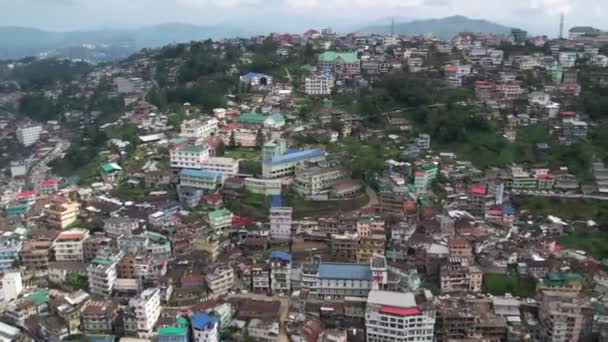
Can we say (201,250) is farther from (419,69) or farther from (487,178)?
(419,69)

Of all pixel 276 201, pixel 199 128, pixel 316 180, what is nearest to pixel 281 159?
pixel 316 180

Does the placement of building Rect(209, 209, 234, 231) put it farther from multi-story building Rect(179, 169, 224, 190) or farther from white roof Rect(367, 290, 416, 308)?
white roof Rect(367, 290, 416, 308)

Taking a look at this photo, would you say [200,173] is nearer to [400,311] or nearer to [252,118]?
[252,118]

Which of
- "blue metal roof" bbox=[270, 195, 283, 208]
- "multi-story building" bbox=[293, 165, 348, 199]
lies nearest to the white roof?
"blue metal roof" bbox=[270, 195, 283, 208]

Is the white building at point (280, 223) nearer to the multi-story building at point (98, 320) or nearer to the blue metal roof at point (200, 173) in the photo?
the blue metal roof at point (200, 173)

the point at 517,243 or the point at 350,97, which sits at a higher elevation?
the point at 350,97

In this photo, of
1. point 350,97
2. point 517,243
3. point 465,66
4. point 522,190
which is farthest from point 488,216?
point 465,66
